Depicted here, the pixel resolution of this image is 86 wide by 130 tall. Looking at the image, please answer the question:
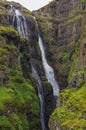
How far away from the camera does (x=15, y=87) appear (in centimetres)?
10581

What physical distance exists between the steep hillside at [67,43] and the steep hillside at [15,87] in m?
10.9

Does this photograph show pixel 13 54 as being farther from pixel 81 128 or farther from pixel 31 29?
pixel 81 128

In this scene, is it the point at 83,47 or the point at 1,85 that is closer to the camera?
the point at 1,85

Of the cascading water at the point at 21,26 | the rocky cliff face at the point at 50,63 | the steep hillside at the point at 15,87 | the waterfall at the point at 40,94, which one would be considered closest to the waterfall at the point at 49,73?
the rocky cliff face at the point at 50,63

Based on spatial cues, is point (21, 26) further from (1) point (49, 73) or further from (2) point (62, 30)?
(2) point (62, 30)

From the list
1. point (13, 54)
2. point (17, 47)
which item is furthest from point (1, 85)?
point (17, 47)

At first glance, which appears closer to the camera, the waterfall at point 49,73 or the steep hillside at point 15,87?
the steep hillside at point 15,87

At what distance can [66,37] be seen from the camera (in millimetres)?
169875

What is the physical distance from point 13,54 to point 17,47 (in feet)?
36.4

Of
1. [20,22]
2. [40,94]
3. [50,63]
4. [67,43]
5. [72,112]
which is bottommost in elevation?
[50,63]

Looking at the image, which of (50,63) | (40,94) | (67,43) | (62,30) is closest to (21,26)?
(50,63)

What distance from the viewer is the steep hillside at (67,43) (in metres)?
98.5

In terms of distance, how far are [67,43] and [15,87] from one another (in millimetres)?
66317

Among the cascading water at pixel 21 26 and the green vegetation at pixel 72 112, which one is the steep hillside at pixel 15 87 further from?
the green vegetation at pixel 72 112
